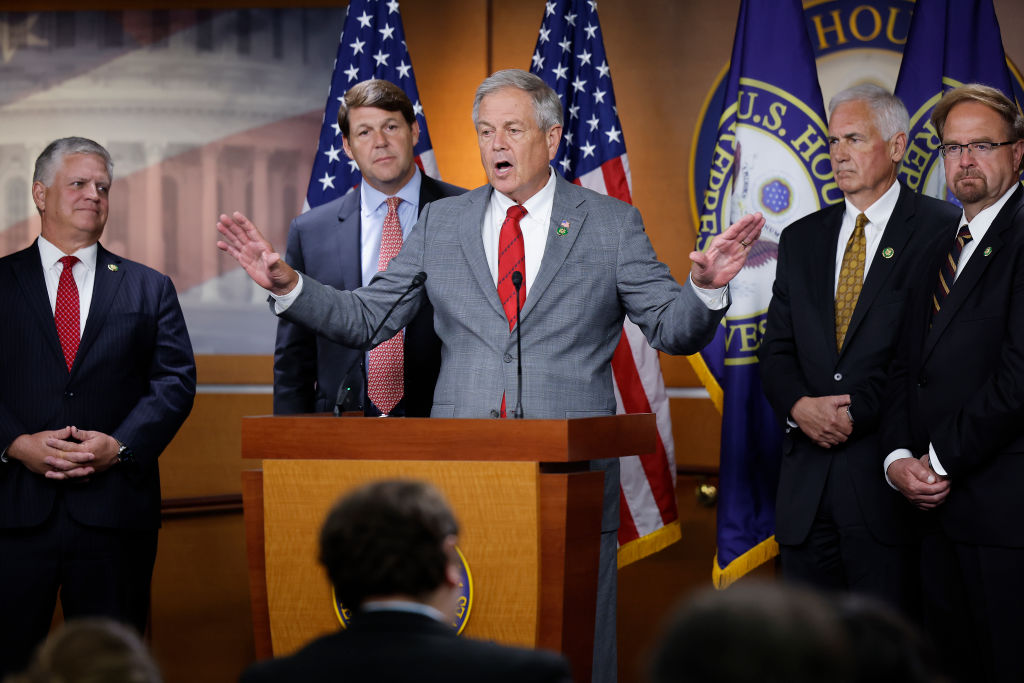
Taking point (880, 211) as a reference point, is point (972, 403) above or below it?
below

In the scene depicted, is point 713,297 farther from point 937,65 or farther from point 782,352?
point 937,65

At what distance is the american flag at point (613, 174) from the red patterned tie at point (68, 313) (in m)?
1.94

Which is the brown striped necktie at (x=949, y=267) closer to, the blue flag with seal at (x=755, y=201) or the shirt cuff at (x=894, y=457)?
the shirt cuff at (x=894, y=457)

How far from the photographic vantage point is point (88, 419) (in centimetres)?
357

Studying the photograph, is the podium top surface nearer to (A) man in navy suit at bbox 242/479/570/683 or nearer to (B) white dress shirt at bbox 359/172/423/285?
(A) man in navy suit at bbox 242/479/570/683

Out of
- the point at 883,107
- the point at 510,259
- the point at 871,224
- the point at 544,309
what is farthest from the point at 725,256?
the point at 883,107

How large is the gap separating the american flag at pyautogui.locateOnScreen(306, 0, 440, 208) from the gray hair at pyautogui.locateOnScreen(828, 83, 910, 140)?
1768mm

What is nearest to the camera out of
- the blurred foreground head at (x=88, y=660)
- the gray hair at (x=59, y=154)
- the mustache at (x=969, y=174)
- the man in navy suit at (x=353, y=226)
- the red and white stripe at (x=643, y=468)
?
the blurred foreground head at (x=88, y=660)

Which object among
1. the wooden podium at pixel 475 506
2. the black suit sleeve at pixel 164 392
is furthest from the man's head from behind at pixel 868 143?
the black suit sleeve at pixel 164 392

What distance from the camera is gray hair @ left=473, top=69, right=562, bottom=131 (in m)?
3.09

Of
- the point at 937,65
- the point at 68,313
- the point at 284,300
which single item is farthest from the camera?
Result: the point at 937,65

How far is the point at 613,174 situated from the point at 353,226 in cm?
123

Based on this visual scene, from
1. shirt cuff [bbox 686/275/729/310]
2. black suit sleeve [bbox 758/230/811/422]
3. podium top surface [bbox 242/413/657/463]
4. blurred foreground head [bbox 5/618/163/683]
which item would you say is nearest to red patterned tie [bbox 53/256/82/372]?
podium top surface [bbox 242/413/657/463]

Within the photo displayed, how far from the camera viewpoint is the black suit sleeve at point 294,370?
390cm
